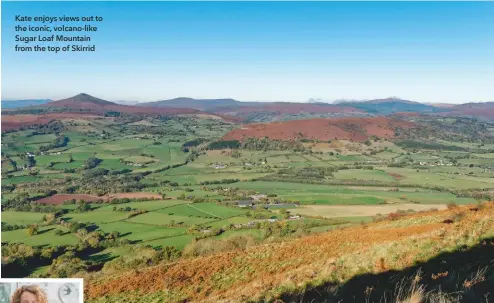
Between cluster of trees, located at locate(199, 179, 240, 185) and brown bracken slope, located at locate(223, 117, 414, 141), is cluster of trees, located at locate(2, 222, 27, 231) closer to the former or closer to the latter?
cluster of trees, located at locate(199, 179, 240, 185)

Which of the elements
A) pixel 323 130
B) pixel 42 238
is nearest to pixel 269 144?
pixel 323 130

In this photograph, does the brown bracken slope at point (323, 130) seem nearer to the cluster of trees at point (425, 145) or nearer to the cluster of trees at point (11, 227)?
the cluster of trees at point (425, 145)

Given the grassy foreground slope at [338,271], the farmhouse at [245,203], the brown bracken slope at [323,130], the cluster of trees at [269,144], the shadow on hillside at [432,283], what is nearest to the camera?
the shadow on hillside at [432,283]

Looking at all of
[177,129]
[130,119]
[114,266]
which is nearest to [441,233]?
[114,266]

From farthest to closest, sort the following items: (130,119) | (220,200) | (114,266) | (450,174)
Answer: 1. (130,119)
2. (450,174)
3. (220,200)
4. (114,266)

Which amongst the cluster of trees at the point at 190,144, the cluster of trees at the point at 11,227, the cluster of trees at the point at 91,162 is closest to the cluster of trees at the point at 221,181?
the cluster of trees at the point at 91,162

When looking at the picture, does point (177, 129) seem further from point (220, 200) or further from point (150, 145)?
point (220, 200)
